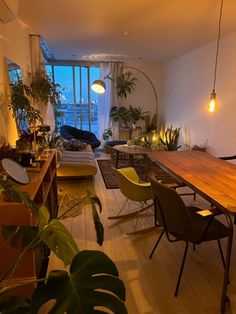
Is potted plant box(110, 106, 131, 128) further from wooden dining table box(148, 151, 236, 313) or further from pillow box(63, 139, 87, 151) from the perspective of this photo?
wooden dining table box(148, 151, 236, 313)

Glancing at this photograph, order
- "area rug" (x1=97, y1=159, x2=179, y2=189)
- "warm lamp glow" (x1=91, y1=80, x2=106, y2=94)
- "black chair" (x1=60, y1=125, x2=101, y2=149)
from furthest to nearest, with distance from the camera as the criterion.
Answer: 1. "black chair" (x1=60, y1=125, x2=101, y2=149)
2. "warm lamp glow" (x1=91, y1=80, x2=106, y2=94)
3. "area rug" (x1=97, y1=159, x2=179, y2=189)

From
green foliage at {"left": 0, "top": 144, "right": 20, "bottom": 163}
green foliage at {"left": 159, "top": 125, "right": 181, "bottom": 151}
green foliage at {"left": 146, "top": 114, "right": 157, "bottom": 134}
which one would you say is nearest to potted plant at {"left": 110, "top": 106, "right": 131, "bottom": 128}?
green foliage at {"left": 146, "top": 114, "right": 157, "bottom": 134}

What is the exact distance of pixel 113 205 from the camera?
3414 millimetres

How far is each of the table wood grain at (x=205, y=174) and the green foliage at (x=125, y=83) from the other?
397 centimetres

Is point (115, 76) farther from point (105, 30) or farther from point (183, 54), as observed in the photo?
point (105, 30)

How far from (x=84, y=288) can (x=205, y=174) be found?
1833 mm

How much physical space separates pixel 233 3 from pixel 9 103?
276cm

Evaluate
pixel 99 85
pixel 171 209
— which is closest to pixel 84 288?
pixel 171 209

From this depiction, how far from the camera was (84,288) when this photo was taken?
2.63ft

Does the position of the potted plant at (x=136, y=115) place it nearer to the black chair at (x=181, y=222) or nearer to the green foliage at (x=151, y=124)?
the green foliage at (x=151, y=124)

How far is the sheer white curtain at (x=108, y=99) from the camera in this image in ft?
A: 22.5

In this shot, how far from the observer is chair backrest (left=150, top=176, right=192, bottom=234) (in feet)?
5.65

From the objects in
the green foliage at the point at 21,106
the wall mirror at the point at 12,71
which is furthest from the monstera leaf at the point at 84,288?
the wall mirror at the point at 12,71

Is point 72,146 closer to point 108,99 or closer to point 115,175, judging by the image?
point 115,175
